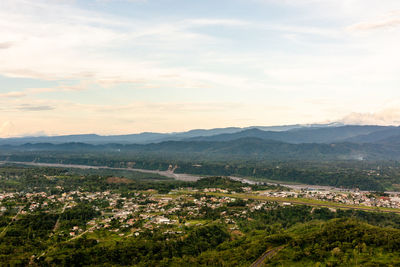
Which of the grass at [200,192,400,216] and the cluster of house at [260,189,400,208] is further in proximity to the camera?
the cluster of house at [260,189,400,208]

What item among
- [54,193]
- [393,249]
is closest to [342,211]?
[393,249]

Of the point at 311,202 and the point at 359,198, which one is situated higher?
the point at 311,202

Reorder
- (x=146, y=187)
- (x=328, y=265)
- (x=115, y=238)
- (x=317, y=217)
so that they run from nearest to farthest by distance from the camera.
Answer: (x=328, y=265)
(x=115, y=238)
(x=317, y=217)
(x=146, y=187)

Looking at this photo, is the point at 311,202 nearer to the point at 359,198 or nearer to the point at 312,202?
the point at 312,202

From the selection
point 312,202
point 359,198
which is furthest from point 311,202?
point 359,198

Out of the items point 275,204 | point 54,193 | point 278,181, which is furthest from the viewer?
point 278,181

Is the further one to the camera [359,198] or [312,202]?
[359,198]

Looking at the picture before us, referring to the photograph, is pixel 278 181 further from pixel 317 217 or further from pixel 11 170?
pixel 11 170

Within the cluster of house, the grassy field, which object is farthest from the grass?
the cluster of house

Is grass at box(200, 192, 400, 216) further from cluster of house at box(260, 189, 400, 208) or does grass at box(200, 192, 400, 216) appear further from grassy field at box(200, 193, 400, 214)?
cluster of house at box(260, 189, 400, 208)

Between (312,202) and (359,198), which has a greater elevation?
(312,202)

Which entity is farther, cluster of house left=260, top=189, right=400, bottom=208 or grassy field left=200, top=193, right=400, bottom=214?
cluster of house left=260, top=189, right=400, bottom=208
